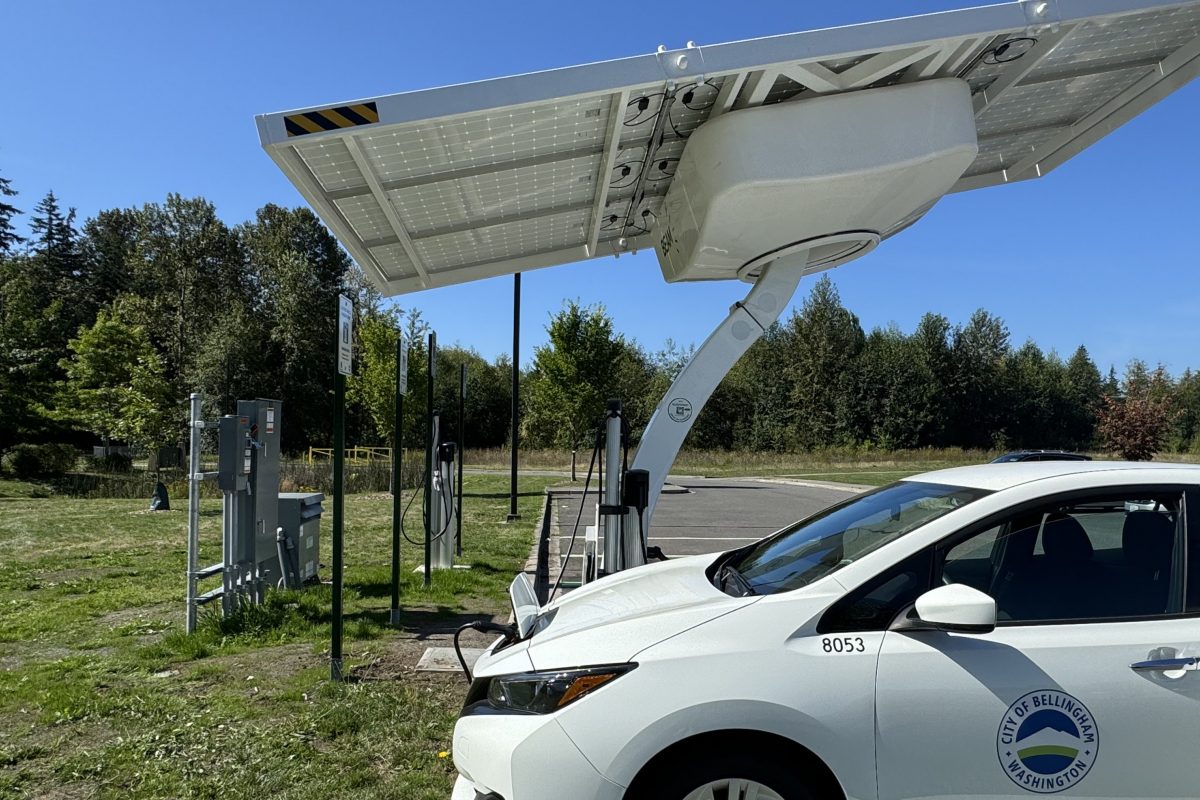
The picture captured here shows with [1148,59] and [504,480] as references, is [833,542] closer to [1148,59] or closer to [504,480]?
[1148,59]

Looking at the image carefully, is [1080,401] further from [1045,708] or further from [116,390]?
[1045,708]

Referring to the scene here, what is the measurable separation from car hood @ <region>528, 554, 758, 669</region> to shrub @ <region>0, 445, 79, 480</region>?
37.8 meters

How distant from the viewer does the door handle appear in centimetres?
279

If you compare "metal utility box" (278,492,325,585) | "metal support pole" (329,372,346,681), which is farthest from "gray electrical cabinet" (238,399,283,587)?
"metal support pole" (329,372,346,681)

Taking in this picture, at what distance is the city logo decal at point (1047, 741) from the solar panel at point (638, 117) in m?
3.38

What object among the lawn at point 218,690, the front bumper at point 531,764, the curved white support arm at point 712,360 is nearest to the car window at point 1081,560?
the front bumper at point 531,764

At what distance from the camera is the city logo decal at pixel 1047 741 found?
271cm

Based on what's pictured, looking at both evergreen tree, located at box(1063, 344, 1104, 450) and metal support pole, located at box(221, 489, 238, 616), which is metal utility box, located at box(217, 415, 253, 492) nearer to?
metal support pole, located at box(221, 489, 238, 616)

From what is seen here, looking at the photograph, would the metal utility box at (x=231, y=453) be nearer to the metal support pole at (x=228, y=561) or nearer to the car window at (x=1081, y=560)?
the metal support pole at (x=228, y=561)

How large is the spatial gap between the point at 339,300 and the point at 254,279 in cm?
5821

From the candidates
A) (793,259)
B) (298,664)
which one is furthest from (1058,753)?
(298,664)

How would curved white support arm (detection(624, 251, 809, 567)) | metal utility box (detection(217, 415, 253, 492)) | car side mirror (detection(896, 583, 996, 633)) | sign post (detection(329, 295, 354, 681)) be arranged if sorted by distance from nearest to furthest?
car side mirror (detection(896, 583, 996, 633)) → sign post (detection(329, 295, 354, 681)) → curved white support arm (detection(624, 251, 809, 567)) → metal utility box (detection(217, 415, 253, 492))

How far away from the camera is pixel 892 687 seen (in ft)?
8.98

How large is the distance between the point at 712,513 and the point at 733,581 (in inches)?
527
